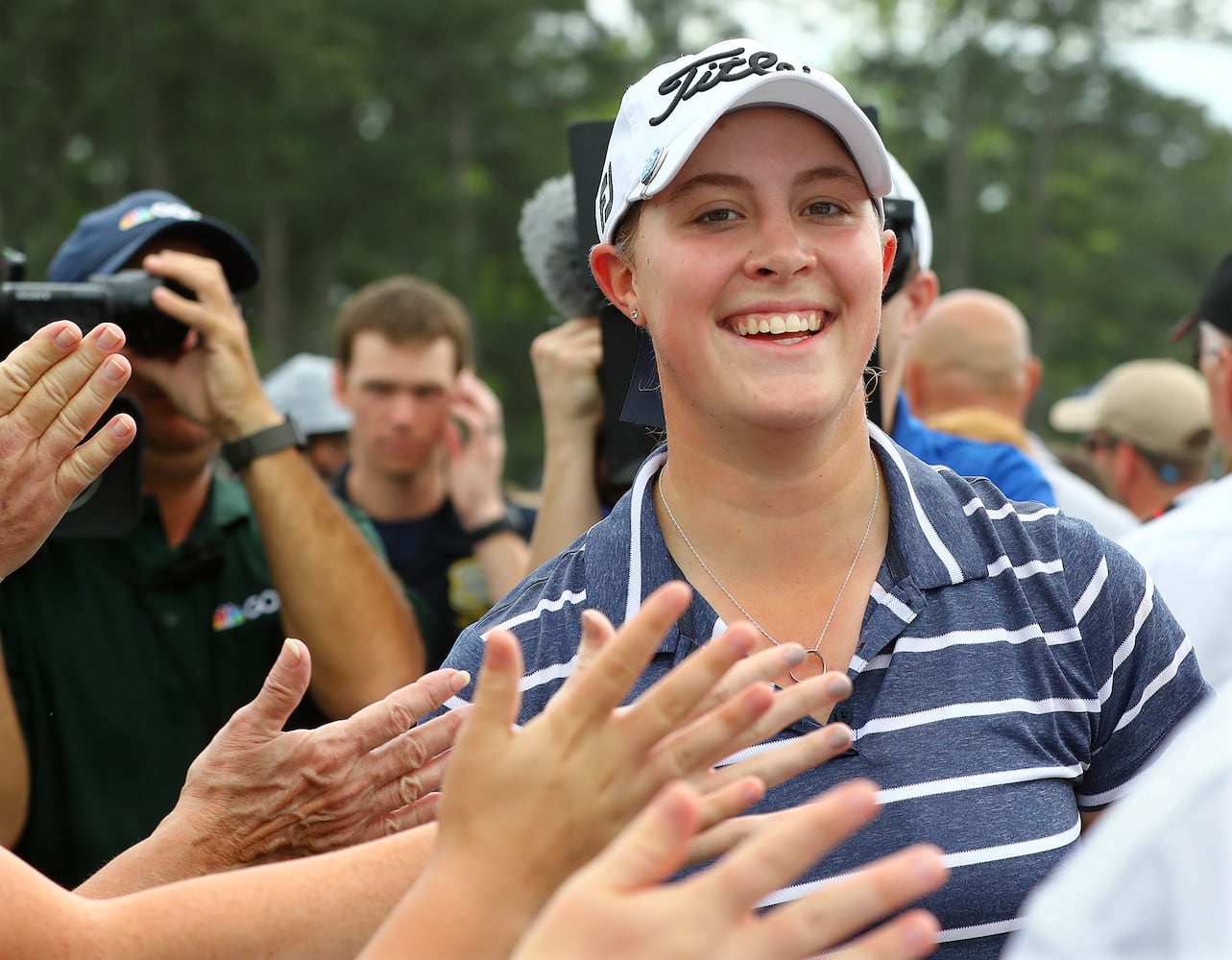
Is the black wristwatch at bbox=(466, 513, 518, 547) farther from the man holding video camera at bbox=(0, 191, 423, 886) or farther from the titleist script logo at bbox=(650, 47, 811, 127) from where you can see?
the titleist script logo at bbox=(650, 47, 811, 127)

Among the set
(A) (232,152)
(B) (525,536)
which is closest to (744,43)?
(B) (525,536)

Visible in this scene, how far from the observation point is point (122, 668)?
3250 mm

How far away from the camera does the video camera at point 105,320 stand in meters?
3.04

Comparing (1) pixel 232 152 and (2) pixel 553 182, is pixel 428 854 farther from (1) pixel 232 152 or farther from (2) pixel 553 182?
(1) pixel 232 152

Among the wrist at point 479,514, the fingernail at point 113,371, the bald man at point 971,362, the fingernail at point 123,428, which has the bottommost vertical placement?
the wrist at point 479,514

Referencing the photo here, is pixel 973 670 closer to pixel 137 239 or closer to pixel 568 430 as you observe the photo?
pixel 568 430

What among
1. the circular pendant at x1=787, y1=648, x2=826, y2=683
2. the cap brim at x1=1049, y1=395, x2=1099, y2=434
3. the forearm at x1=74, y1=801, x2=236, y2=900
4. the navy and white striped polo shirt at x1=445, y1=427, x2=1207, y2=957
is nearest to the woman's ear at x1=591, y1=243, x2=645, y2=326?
the navy and white striped polo shirt at x1=445, y1=427, x2=1207, y2=957

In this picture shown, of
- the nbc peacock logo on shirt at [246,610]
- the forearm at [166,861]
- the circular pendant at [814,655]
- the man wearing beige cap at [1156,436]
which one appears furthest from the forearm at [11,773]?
the man wearing beige cap at [1156,436]

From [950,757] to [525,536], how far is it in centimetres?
315

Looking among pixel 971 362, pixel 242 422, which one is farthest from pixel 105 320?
pixel 971 362

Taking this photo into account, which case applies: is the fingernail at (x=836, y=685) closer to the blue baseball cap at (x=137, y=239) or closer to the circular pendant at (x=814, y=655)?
the circular pendant at (x=814, y=655)

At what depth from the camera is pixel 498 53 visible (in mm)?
25469

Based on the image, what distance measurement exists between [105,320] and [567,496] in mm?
1095

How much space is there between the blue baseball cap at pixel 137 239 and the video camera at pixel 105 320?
0.46 feet
